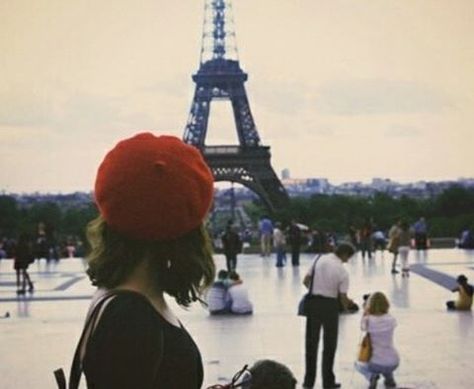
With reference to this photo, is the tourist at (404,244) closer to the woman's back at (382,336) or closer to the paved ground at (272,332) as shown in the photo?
the paved ground at (272,332)

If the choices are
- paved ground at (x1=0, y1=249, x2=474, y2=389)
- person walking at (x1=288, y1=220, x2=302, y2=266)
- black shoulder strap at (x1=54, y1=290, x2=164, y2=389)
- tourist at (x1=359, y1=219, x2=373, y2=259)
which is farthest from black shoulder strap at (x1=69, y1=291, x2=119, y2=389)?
tourist at (x1=359, y1=219, x2=373, y2=259)

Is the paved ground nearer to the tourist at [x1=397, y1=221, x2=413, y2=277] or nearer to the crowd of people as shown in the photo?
the tourist at [x1=397, y1=221, x2=413, y2=277]

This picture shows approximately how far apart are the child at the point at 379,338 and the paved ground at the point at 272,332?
0.38 metres

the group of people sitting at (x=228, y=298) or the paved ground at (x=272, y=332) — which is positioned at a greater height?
the group of people sitting at (x=228, y=298)

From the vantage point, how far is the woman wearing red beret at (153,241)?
2.27 metres

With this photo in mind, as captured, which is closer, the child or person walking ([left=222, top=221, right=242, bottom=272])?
the child

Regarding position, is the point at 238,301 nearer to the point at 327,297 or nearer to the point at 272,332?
the point at 272,332

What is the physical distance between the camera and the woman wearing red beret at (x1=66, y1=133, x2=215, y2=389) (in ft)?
7.45

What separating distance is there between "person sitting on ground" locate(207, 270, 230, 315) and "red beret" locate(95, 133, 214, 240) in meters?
13.5

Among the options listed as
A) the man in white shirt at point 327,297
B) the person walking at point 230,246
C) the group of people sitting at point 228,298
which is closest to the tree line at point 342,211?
the person walking at point 230,246

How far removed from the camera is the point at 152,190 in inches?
93.0

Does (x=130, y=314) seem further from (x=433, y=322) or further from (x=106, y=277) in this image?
(x=433, y=322)

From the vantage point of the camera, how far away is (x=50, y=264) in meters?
33.6

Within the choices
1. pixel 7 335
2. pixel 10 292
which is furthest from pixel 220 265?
pixel 7 335
